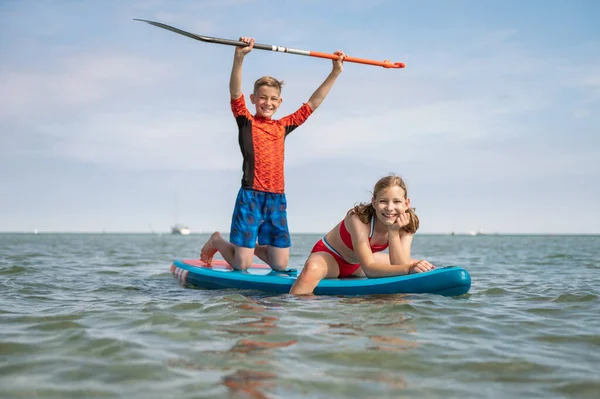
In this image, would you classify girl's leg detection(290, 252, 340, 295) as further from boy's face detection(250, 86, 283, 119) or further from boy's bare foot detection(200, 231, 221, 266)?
boy's bare foot detection(200, 231, 221, 266)

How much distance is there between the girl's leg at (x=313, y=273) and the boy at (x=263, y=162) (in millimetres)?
761

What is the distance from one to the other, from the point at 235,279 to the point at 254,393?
3405 mm

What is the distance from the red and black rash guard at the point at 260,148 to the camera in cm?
568

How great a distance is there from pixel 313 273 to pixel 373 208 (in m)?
0.79

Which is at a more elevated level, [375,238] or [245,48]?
[245,48]

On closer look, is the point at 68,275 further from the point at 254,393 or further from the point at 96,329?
the point at 254,393

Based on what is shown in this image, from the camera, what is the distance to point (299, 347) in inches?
125

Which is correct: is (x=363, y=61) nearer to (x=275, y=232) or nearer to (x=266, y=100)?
(x=266, y=100)

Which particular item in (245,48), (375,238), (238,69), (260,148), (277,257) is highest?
(245,48)

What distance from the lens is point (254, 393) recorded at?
7.95 feet

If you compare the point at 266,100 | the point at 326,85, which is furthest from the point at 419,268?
the point at 266,100

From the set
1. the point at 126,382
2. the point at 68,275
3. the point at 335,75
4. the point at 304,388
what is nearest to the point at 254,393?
the point at 304,388

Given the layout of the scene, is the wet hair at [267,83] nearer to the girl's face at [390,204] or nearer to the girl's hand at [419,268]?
the girl's face at [390,204]

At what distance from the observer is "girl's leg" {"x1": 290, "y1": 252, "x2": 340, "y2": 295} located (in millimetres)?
5172
